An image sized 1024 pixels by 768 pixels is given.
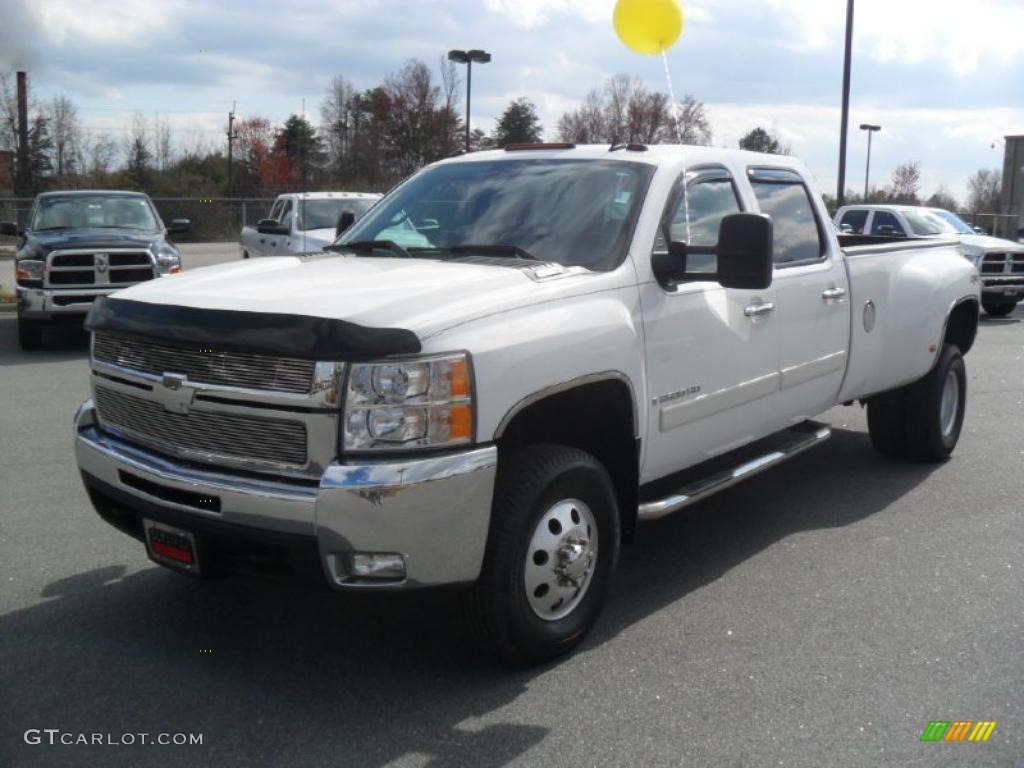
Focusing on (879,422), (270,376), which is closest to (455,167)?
(270,376)

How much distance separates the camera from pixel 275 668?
407cm

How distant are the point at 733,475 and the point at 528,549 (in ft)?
5.21

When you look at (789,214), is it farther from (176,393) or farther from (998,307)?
(998,307)

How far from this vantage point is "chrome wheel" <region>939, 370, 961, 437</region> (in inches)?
290

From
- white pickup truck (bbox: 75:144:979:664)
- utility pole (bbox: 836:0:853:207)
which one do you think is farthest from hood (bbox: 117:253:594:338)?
utility pole (bbox: 836:0:853:207)

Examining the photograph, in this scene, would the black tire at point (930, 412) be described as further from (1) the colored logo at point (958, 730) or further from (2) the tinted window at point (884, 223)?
(2) the tinted window at point (884, 223)

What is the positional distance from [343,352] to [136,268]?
433 inches

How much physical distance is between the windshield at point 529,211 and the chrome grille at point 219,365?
1.33m

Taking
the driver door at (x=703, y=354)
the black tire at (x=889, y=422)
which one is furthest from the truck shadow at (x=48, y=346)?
the driver door at (x=703, y=354)

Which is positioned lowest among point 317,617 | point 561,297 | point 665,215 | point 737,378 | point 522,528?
point 317,617

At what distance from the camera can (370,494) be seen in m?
3.40

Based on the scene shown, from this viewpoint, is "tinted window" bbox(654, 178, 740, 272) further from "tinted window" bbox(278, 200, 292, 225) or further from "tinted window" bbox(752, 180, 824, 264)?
"tinted window" bbox(278, 200, 292, 225)

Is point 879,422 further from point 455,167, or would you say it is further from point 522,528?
point 522,528

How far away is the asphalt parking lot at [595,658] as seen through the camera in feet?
11.5
